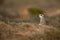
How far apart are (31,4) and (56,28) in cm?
439

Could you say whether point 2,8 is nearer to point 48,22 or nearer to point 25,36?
point 48,22

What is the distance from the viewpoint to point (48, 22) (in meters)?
8.56

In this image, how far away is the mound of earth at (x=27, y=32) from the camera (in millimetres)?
6916

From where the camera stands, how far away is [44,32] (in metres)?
7.12

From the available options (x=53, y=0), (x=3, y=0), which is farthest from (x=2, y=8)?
(x=53, y=0)

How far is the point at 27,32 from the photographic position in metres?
7.25

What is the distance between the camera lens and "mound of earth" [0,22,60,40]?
6.92m

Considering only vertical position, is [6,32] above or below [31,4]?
below

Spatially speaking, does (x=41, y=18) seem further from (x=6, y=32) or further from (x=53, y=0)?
(x=53, y=0)

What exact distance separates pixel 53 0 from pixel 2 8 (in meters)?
2.85

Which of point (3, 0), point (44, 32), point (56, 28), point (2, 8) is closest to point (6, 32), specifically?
point (44, 32)

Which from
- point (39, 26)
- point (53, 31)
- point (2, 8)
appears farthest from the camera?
point (2, 8)

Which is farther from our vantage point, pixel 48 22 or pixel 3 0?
pixel 3 0

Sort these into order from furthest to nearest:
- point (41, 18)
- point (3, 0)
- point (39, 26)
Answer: point (3, 0) < point (41, 18) < point (39, 26)
